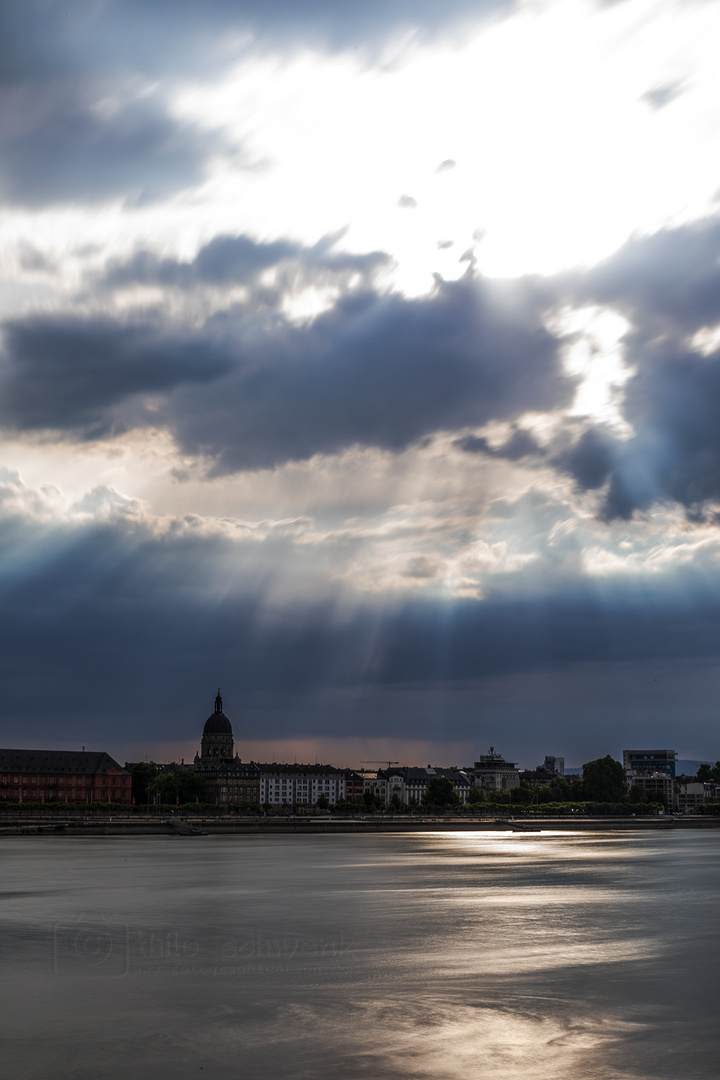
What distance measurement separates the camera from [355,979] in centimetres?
3156

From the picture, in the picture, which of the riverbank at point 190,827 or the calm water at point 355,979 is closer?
the calm water at point 355,979

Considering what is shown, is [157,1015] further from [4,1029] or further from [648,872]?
[648,872]

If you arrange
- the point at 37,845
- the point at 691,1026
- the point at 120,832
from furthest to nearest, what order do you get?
the point at 120,832, the point at 37,845, the point at 691,1026

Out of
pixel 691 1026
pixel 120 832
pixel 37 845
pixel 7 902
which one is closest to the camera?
pixel 691 1026

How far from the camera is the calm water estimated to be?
22.5 m

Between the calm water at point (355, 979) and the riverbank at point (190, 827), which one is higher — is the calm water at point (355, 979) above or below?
above

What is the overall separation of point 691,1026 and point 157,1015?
1323cm

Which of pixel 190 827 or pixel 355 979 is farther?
pixel 190 827

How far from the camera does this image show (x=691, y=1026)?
85.3ft

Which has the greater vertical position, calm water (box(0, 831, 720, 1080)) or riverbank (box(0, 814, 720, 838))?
calm water (box(0, 831, 720, 1080))

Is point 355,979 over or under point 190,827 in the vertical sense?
over

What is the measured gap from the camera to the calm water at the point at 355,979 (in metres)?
22.5

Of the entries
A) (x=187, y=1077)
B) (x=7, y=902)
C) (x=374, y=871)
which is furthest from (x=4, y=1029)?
(x=374, y=871)

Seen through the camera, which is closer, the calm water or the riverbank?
the calm water
